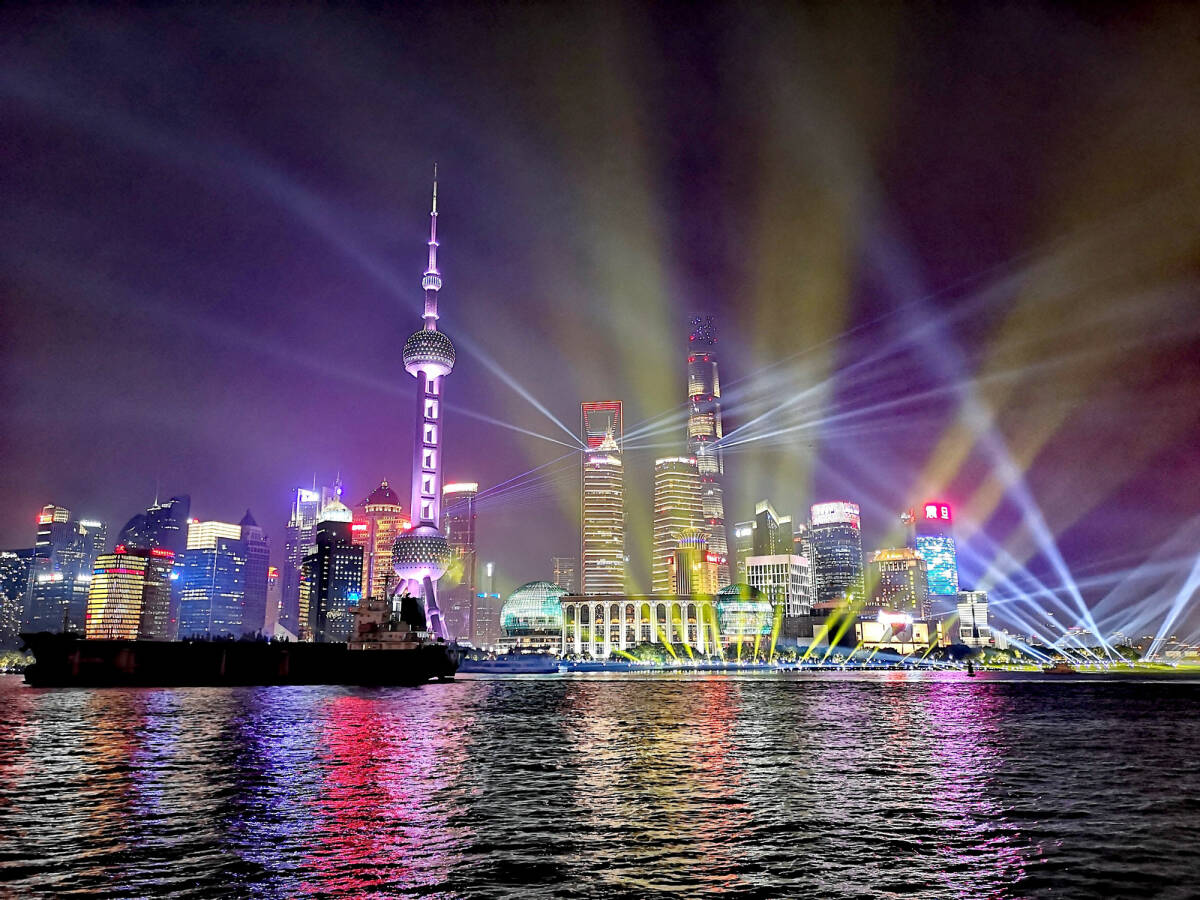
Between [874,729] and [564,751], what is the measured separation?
88.2 ft

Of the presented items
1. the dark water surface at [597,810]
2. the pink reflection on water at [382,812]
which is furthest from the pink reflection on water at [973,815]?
the pink reflection on water at [382,812]

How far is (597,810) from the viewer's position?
2998cm

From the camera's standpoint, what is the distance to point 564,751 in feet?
158

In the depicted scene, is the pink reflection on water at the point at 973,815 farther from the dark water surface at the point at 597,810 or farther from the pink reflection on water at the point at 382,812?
the pink reflection on water at the point at 382,812

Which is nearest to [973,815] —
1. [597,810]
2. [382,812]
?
[597,810]

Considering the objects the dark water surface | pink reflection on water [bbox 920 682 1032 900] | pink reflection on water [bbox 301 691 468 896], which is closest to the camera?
the dark water surface

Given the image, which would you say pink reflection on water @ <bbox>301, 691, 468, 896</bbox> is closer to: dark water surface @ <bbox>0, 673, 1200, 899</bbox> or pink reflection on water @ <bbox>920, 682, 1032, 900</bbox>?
dark water surface @ <bbox>0, 673, 1200, 899</bbox>

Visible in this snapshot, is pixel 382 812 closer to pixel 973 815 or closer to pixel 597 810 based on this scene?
pixel 597 810

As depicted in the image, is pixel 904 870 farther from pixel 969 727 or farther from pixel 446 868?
pixel 969 727

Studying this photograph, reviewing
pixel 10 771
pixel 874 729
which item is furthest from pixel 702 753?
pixel 10 771

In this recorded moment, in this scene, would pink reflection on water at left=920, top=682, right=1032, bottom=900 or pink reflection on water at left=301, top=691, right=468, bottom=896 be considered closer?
pink reflection on water at left=301, top=691, right=468, bottom=896

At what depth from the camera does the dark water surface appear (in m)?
20.8

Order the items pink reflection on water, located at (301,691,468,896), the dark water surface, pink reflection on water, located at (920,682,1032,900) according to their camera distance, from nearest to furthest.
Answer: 1. the dark water surface
2. pink reflection on water, located at (301,691,468,896)
3. pink reflection on water, located at (920,682,1032,900)

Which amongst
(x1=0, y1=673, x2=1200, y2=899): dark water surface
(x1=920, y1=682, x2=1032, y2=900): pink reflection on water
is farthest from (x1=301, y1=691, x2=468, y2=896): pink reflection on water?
(x1=920, y1=682, x2=1032, y2=900): pink reflection on water
